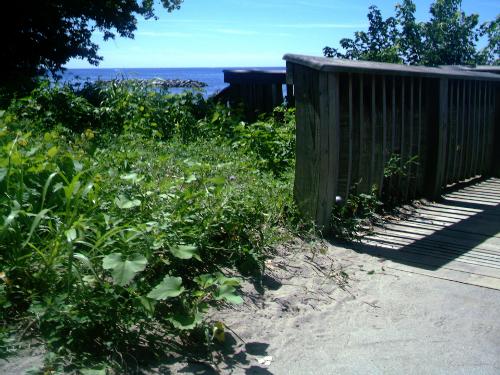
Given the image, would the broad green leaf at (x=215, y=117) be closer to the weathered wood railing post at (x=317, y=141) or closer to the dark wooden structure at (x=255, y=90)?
the dark wooden structure at (x=255, y=90)

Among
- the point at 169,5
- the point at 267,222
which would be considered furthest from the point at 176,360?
the point at 169,5

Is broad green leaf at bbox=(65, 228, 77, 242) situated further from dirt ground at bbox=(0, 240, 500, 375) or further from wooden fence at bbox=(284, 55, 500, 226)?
wooden fence at bbox=(284, 55, 500, 226)

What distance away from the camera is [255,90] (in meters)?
9.27

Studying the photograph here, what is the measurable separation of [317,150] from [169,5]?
465 inches

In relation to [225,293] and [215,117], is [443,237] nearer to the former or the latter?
[225,293]

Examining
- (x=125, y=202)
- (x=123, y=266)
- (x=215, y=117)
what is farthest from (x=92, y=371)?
(x=215, y=117)

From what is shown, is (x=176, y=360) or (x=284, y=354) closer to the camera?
(x=176, y=360)

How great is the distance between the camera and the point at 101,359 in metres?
2.62

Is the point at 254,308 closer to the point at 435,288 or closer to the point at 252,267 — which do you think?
the point at 252,267

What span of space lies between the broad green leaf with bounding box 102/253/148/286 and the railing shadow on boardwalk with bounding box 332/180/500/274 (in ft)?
7.24

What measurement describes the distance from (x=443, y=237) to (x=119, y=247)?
3.03 meters

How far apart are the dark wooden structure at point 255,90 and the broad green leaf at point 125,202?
18.7ft

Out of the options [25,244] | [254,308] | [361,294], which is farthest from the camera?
[361,294]

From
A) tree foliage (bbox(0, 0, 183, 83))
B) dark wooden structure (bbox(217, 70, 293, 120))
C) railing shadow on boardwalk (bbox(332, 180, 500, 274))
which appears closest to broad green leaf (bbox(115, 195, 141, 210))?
railing shadow on boardwalk (bbox(332, 180, 500, 274))
